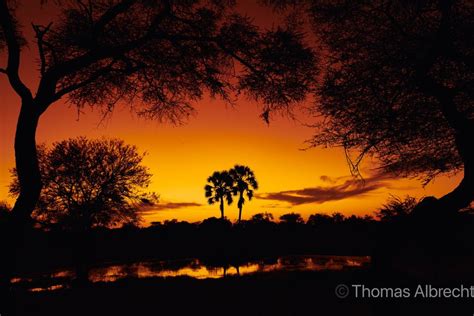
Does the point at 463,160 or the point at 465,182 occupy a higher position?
the point at 463,160

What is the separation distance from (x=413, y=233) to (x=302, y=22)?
6.11m

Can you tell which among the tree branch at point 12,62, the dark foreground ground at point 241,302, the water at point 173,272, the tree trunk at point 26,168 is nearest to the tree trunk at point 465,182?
the dark foreground ground at point 241,302

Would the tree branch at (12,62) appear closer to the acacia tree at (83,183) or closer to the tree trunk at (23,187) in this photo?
the tree trunk at (23,187)

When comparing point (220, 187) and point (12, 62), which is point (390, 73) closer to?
point (12, 62)

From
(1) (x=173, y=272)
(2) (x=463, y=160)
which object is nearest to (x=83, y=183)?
(1) (x=173, y=272)

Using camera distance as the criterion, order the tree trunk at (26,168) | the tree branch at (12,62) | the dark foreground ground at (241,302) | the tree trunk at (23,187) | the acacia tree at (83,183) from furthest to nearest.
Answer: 1. the acacia tree at (83,183)
2. the dark foreground ground at (241,302)
3. the tree branch at (12,62)
4. the tree trunk at (26,168)
5. the tree trunk at (23,187)

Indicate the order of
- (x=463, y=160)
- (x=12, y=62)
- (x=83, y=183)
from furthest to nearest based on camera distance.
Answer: (x=83, y=183), (x=12, y=62), (x=463, y=160)

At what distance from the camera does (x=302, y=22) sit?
10.9 meters

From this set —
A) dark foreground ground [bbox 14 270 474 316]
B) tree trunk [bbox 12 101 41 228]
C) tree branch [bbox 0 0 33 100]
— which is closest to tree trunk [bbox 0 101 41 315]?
tree trunk [bbox 12 101 41 228]

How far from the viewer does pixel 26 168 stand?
343 inches

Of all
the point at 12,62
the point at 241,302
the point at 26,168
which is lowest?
the point at 241,302

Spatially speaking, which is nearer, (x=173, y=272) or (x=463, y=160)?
(x=463, y=160)

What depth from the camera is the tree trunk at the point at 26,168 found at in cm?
862

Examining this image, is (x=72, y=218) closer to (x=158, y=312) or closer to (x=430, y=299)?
(x=158, y=312)
